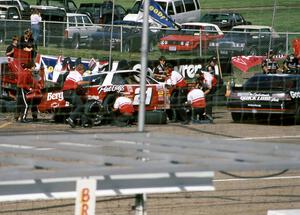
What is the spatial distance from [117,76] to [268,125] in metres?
3.94

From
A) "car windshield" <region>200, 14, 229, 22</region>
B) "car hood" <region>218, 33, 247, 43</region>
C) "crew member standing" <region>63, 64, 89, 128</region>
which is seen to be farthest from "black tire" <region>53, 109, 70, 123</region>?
"car windshield" <region>200, 14, 229, 22</region>

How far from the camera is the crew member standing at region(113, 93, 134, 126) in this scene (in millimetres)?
15523

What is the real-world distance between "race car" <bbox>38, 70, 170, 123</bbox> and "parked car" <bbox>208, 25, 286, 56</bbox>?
153 inches

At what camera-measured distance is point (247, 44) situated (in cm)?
2403

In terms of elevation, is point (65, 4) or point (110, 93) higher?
point (65, 4)

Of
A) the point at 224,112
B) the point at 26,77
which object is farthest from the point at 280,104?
the point at 26,77

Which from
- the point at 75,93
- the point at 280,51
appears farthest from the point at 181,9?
the point at 75,93

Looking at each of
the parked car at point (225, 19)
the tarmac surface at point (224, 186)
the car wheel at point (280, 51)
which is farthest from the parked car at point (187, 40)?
the tarmac surface at point (224, 186)

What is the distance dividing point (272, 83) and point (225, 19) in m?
18.0

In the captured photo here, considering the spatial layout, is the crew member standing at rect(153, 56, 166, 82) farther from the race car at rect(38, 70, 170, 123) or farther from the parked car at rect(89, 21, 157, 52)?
the parked car at rect(89, 21, 157, 52)

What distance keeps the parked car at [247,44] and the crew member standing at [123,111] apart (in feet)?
22.2

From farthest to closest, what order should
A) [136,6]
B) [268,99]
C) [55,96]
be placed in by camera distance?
[136,6] → [268,99] → [55,96]

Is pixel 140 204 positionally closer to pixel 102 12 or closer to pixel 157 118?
pixel 157 118

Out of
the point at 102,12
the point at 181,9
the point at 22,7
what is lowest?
the point at 102,12
